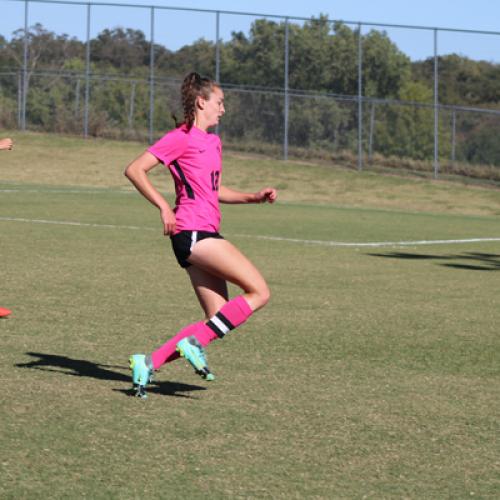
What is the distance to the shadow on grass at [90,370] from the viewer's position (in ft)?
25.0

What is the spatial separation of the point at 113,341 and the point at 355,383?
2.13m

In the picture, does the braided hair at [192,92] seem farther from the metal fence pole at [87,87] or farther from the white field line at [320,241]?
the metal fence pole at [87,87]

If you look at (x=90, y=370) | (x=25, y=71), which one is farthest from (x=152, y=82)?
(x=90, y=370)

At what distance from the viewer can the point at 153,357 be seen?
7316 millimetres

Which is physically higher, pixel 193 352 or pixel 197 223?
pixel 197 223

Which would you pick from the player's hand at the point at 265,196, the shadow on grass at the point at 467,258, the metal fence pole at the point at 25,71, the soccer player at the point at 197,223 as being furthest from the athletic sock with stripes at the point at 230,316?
the metal fence pole at the point at 25,71

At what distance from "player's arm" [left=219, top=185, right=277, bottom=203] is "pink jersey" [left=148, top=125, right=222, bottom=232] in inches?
13.1

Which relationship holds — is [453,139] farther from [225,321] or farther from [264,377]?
[225,321]

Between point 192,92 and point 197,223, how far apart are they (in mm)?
759

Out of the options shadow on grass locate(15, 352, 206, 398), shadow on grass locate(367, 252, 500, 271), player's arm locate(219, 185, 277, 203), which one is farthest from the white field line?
player's arm locate(219, 185, 277, 203)

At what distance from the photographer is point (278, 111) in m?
39.7

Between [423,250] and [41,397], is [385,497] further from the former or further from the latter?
[423,250]

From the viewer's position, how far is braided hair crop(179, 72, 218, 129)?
24.0 feet

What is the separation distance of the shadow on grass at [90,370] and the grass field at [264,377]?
0.08 ft
